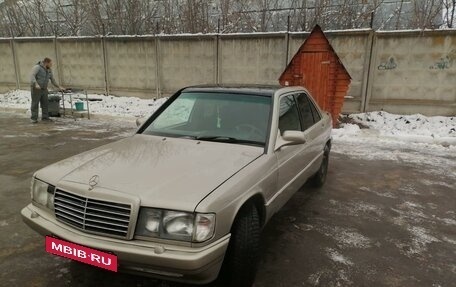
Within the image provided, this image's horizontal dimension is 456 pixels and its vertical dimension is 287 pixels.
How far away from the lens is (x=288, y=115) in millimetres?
3824

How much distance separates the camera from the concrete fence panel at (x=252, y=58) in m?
10.8

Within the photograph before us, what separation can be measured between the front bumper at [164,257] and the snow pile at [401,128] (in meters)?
6.87

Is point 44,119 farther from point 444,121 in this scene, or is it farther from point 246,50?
point 444,121

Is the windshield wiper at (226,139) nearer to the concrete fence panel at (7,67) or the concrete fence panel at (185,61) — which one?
the concrete fence panel at (185,61)

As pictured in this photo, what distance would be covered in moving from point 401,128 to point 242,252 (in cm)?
779

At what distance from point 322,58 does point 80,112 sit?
751 cm

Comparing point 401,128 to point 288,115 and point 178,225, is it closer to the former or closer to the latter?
point 288,115

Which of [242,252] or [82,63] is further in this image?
[82,63]

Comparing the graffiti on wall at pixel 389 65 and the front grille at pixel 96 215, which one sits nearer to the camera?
the front grille at pixel 96 215

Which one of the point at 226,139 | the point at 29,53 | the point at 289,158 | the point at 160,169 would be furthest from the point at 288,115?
the point at 29,53

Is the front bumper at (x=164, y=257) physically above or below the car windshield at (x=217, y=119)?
below

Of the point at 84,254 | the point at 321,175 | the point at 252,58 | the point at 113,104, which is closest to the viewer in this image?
the point at 84,254

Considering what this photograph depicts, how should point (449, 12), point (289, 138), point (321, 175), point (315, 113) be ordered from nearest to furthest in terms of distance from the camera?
point (289, 138) → point (315, 113) → point (321, 175) → point (449, 12)

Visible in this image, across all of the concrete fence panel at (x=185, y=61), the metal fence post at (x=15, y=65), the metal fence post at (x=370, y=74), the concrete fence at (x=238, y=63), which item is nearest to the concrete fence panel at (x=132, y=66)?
the concrete fence at (x=238, y=63)
